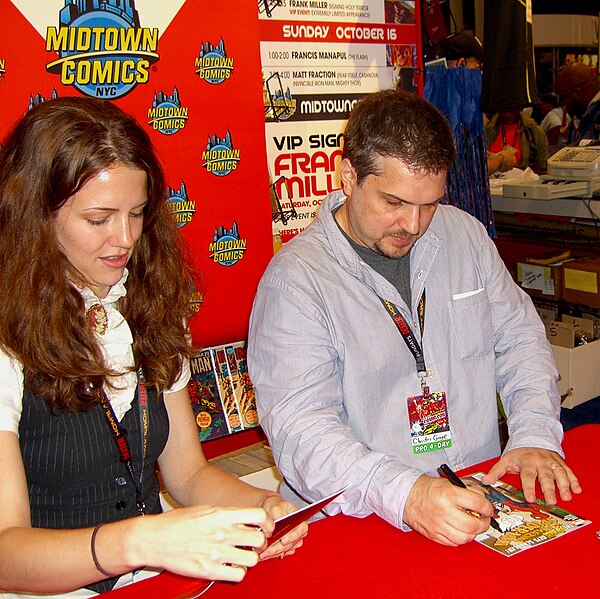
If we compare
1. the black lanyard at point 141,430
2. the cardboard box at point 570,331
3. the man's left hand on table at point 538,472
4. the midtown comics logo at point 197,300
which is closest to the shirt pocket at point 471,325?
the man's left hand on table at point 538,472

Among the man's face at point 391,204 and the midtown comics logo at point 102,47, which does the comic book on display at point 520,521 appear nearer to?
the man's face at point 391,204

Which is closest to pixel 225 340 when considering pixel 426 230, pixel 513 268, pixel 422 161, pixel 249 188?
pixel 249 188

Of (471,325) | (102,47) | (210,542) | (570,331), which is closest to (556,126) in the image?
(570,331)

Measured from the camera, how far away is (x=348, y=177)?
6.60 ft

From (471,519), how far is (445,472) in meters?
0.24

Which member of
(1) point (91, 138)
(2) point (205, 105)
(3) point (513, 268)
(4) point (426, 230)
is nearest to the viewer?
(1) point (91, 138)

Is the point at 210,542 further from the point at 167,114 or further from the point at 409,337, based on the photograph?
the point at 167,114

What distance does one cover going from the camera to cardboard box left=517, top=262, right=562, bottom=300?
15.9 feet

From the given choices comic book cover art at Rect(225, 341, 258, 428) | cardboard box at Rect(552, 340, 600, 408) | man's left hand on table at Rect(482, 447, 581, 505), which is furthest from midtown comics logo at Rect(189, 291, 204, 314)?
cardboard box at Rect(552, 340, 600, 408)

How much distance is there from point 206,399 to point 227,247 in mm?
651

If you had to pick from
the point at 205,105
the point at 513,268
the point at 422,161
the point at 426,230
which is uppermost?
the point at 205,105

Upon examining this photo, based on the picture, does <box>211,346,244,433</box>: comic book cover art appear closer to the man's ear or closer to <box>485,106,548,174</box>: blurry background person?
the man's ear

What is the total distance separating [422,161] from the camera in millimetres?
1880

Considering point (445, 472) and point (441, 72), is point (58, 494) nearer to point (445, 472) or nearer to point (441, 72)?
point (445, 472)
